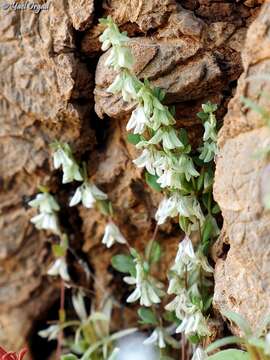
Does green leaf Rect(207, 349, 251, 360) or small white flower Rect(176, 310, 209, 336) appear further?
small white flower Rect(176, 310, 209, 336)

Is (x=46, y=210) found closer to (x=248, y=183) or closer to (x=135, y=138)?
(x=135, y=138)

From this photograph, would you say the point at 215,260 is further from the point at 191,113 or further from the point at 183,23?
the point at 183,23

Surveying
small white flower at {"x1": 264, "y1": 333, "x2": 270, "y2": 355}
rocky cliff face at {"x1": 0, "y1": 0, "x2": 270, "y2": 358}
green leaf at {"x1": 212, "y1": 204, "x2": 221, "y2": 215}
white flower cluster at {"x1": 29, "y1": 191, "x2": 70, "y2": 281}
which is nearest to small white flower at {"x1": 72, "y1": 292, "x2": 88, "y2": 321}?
rocky cliff face at {"x1": 0, "y1": 0, "x2": 270, "y2": 358}

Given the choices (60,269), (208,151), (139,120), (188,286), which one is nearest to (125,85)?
(139,120)

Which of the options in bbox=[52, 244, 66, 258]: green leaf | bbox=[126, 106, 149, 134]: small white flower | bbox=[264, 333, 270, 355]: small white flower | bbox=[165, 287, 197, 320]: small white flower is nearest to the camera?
bbox=[264, 333, 270, 355]: small white flower

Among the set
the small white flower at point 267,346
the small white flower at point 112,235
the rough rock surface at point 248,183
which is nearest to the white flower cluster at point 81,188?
the small white flower at point 112,235

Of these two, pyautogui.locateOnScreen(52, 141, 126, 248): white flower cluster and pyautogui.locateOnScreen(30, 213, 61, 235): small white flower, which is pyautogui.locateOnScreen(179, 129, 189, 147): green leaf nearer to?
pyautogui.locateOnScreen(52, 141, 126, 248): white flower cluster

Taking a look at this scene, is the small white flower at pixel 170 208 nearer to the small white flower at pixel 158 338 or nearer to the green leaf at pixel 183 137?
the green leaf at pixel 183 137

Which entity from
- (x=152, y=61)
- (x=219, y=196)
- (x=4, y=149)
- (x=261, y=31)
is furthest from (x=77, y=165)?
(x=261, y=31)
